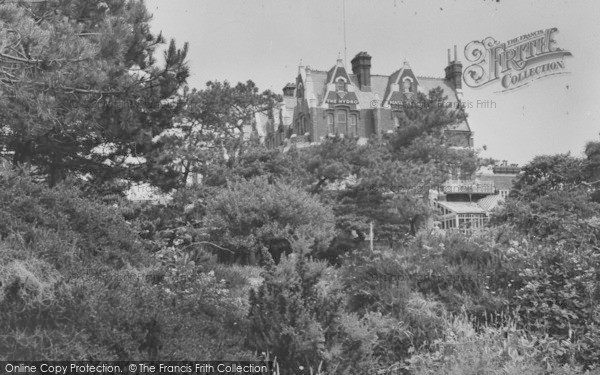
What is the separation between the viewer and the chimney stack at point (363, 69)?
1804 inches

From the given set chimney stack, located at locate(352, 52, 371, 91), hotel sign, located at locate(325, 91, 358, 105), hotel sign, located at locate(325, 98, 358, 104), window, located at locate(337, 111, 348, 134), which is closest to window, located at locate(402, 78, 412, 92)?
chimney stack, located at locate(352, 52, 371, 91)

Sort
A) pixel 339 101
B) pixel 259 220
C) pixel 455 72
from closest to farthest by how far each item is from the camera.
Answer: pixel 259 220 → pixel 339 101 → pixel 455 72

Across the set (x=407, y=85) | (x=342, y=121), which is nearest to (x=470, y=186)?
(x=407, y=85)

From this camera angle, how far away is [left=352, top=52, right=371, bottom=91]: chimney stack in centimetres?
4581

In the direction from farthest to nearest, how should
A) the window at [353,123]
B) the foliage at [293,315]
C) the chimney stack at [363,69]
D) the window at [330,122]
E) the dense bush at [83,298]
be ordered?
the chimney stack at [363,69], the window at [353,123], the window at [330,122], the foliage at [293,315], the dense bush at [83,298]

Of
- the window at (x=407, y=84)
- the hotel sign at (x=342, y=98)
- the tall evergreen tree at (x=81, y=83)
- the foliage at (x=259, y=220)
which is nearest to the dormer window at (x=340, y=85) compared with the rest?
the hotel sign at (x=342, y=98)

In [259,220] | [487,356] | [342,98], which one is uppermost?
[342,98]

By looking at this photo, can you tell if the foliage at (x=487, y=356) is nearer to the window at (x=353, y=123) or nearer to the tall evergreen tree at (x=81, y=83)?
the tall evergreen tree at (x=81, y=83)

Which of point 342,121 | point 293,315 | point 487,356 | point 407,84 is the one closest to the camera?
point 293,315

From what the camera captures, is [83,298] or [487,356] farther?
[487,356]

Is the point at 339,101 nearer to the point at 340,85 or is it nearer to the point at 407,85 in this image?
the point at 340,85

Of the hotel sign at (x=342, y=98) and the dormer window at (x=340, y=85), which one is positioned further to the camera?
the dormer window at (x=340, y=85)

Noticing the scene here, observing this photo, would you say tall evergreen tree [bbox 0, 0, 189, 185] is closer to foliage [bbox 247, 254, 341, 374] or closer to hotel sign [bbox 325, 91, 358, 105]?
foliage [bbox 247, 254, 341, 374]

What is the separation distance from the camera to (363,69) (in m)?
46.1
